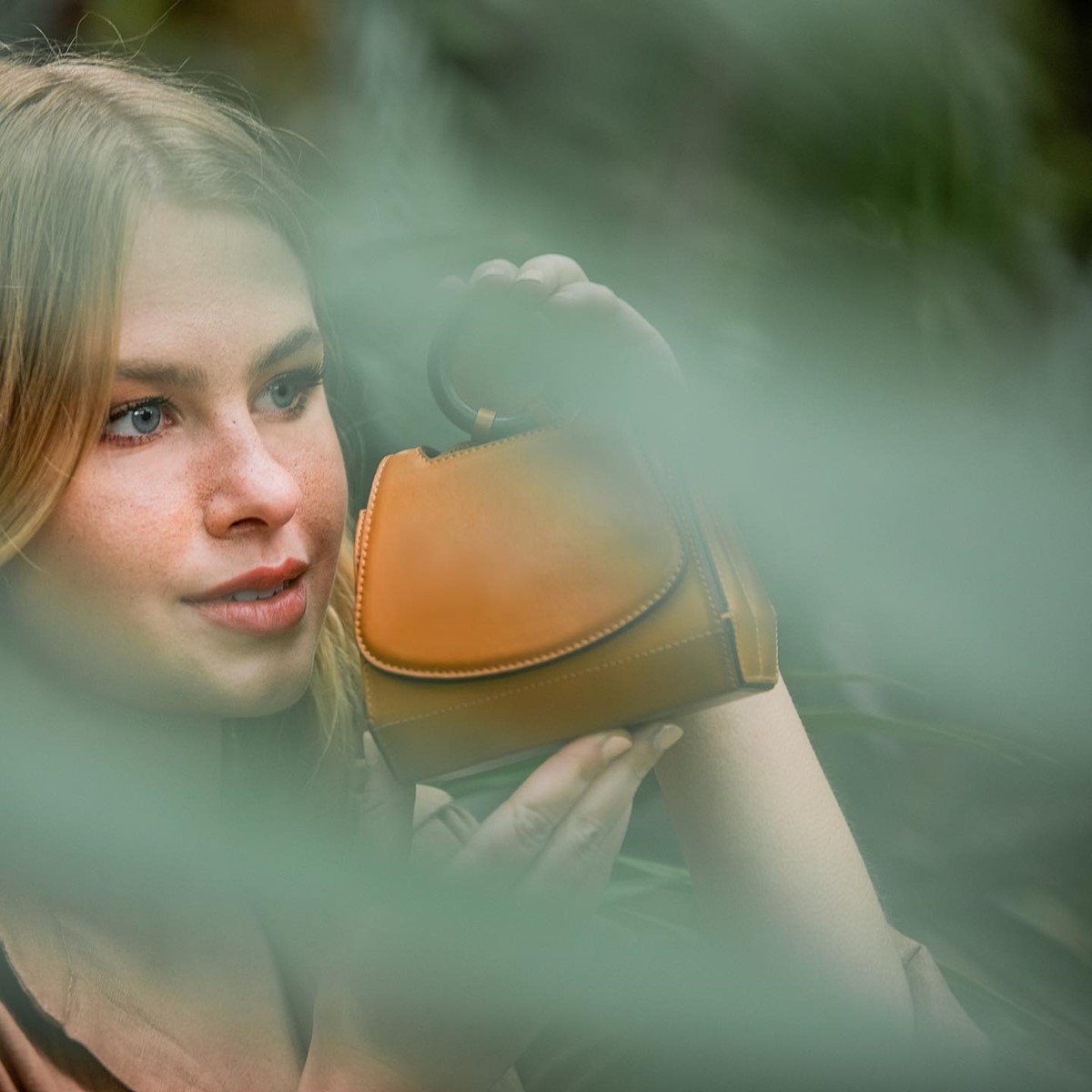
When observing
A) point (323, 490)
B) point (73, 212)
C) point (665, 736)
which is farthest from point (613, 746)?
point (73, 212)

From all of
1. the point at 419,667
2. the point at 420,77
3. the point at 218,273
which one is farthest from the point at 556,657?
the point at 420,77

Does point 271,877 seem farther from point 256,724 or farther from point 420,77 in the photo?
point 420,77

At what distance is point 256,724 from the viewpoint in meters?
0.53

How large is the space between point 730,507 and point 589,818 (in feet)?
0.33

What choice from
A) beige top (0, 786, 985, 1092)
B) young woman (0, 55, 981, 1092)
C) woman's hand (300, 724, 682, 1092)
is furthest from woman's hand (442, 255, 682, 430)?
beige top (0, 786, 985, 1092)

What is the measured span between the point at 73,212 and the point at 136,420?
0.22 ft

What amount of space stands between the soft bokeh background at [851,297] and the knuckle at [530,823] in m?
0.11

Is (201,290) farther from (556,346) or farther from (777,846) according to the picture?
(777,846)

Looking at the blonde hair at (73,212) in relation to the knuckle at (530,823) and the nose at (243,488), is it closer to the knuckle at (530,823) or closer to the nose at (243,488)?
the nose at (243,488)

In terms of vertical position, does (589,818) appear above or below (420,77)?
below

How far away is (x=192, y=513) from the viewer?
0.38 metres

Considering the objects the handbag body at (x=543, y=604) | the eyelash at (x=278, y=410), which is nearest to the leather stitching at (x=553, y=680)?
the handbag body at (x=543, y=604)

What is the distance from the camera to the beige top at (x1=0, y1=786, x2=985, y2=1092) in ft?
1.35

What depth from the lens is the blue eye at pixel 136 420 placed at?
383mm
